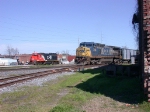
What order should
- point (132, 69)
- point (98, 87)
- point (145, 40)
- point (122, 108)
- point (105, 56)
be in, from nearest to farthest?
point (122, 108) → point (145, 40) → point (98, 87) → point (132, 69) → point (105, 56)

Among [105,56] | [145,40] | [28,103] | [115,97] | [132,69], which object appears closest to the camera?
[145,40]

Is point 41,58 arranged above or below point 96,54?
below

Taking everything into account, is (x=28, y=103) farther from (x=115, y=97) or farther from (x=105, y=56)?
(x=105, y=56)

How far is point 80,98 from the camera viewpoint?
27.1 feet

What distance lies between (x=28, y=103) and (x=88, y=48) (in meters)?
28.4

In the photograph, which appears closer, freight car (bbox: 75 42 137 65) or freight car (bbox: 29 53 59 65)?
freight car (bbox: 75 42 137 65)

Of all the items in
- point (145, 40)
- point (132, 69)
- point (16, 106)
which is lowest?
point (16, 106)

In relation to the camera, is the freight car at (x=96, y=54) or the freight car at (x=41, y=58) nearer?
the freight car at (x=96, y=54)

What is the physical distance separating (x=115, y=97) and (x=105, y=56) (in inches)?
1199

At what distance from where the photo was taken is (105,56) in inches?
1524

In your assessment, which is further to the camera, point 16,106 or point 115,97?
point 115,97

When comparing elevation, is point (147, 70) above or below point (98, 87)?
above

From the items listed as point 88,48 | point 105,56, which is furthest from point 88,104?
point 105,56

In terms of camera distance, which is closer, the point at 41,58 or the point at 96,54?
the point at 96,54
